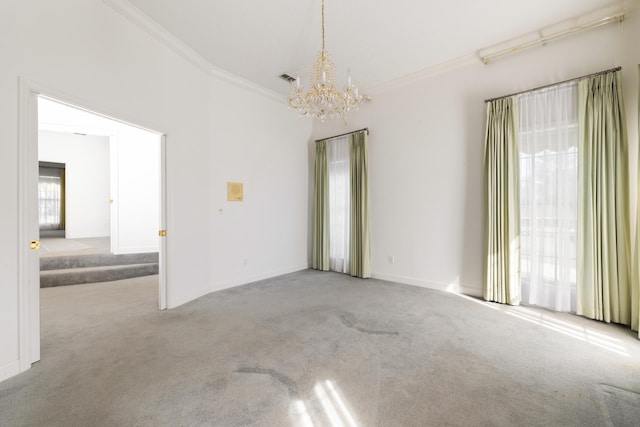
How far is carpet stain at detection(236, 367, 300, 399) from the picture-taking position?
1.89 metres

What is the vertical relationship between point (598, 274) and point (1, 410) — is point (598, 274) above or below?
above

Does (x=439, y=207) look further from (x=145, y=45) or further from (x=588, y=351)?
(x=145, y=45)

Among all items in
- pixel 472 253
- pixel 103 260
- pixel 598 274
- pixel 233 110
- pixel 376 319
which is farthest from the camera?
pixel 103 260

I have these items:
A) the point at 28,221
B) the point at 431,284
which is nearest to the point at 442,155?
the point at 431,284

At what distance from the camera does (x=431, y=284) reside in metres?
4.34

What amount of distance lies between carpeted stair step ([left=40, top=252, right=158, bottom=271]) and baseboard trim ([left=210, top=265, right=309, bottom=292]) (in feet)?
7.82

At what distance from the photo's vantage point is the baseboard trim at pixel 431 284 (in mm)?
3967

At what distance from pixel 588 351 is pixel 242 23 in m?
5.00

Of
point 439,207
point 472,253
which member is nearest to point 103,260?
point 439,207

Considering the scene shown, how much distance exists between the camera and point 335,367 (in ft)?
7.18

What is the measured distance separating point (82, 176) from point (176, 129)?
6.70 metres

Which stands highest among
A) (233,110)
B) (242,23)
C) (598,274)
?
(242,23)

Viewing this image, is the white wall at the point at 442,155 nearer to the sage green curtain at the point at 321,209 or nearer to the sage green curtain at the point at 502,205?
the sage green curtain at the point at 502,205

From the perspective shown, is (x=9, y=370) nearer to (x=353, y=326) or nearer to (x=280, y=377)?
(x=280, y=377)
